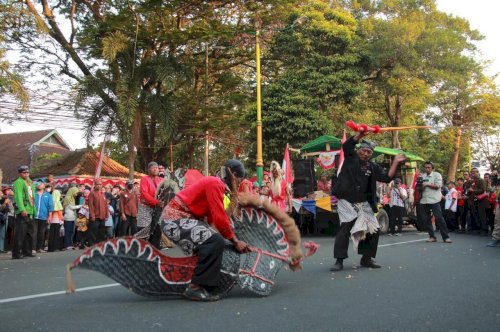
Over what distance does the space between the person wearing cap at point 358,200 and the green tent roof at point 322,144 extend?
1160 cm

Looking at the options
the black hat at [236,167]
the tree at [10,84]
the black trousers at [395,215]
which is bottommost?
the black trousers at [395,215]

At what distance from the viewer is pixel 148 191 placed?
10258 millimetres

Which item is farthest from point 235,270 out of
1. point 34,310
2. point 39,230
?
point 39,230

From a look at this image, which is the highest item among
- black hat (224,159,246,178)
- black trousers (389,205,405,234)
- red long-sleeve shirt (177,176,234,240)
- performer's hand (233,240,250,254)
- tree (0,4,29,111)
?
tree (0,4,29,111)

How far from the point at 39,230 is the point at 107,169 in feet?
51.9

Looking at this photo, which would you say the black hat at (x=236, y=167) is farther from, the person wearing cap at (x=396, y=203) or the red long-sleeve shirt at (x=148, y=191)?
the person wearing cap at (x=396, y=203)

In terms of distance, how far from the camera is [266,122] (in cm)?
2591

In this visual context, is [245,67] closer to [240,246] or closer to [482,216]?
[482,216]

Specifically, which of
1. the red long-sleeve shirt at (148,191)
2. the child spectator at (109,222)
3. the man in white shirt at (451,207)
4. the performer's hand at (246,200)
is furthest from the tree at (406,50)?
the performer's hand at (246,200)

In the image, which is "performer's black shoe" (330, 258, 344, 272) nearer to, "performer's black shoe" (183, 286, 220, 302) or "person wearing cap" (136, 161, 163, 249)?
"performer's black shoe" (183, 286, 220, 302)

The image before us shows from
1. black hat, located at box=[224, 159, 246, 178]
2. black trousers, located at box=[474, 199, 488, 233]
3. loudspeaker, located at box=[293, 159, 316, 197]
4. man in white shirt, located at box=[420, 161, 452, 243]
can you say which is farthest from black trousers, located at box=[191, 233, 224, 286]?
loudspeaker, located at box=[293, 159, 316, 197]

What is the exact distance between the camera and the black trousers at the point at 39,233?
1331cm

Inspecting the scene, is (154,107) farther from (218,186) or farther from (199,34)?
(218,186)

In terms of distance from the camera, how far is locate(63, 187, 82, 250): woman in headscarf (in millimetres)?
14422
